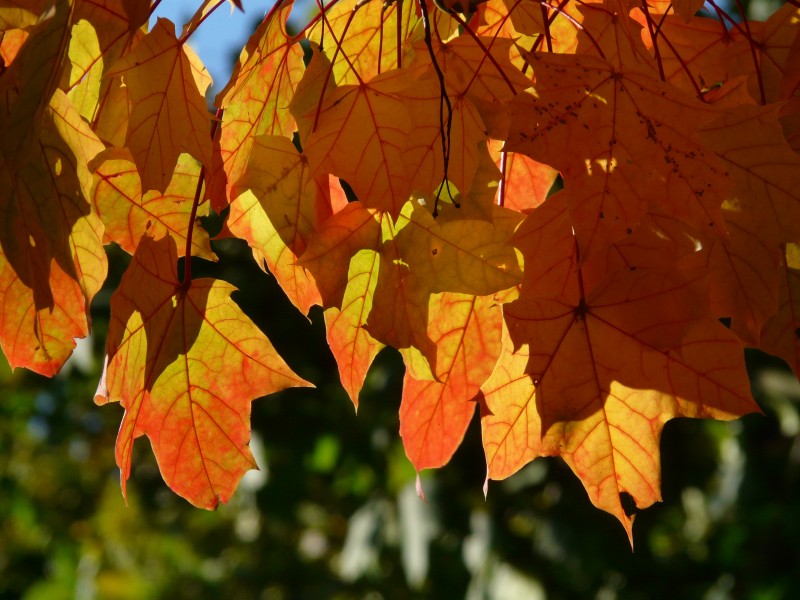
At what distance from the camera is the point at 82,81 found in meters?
0.90

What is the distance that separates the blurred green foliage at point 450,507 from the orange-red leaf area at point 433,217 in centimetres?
190

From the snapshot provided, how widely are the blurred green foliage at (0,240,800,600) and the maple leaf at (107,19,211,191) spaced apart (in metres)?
1.96

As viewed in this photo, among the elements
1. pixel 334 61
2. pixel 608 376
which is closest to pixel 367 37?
pixel 334 61

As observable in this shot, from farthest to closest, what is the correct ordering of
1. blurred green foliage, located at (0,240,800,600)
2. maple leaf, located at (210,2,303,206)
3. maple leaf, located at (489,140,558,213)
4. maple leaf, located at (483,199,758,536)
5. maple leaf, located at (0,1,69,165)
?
blurred green foliage, located at (0,240,800,600) < maple leaf, located at (489,140,558,213) < maple leaf, located at (210,2,303,206) < maple leaf, located at (483,199,758,536) < maple leaf, located at (0,1,69,165)

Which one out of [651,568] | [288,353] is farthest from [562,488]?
[288,353]

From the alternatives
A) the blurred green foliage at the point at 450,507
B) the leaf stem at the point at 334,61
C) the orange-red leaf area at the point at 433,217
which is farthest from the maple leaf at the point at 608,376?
the blurred green foliage at the point at 450,507

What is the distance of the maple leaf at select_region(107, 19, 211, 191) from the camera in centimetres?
83

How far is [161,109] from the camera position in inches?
33.4

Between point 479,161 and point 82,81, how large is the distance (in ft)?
1.35

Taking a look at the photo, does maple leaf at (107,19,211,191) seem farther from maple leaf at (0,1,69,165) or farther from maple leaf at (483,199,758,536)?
maple leaf at (483,199,758,536)

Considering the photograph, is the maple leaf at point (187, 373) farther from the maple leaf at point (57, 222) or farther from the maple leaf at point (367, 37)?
the maple leaf at point (367, 37)

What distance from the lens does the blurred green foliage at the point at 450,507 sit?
3100mm

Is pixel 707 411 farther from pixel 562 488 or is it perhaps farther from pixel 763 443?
pixel 763 443

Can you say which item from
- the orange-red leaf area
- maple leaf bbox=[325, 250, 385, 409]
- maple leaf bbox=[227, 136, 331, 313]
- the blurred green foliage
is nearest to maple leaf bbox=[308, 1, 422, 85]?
the orange-red leaf area
